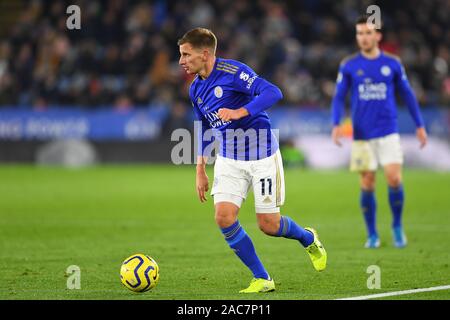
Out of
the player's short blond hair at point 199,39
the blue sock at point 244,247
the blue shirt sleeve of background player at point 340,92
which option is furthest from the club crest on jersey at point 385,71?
the blue sock at point 244,247

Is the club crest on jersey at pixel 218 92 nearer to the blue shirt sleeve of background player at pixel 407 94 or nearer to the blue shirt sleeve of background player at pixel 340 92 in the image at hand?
the blue shirt sleeve of background player at pixel 340 92

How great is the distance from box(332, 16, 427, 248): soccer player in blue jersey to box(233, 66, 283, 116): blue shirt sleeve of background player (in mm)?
3436

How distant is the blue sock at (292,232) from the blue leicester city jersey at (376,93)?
10.2ft

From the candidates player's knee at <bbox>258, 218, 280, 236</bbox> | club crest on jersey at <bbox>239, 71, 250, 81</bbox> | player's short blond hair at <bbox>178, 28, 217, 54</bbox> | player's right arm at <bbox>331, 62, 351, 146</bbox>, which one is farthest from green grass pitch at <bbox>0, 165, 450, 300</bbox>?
player's short blond hair at <bbox>178, 28, 217, 54</bbox>

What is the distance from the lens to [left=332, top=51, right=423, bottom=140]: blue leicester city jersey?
10.9 m

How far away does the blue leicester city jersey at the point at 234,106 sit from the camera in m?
7.63

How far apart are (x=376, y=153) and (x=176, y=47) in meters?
15.1

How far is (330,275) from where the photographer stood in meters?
8.44

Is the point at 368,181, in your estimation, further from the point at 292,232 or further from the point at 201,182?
the point at 201,182

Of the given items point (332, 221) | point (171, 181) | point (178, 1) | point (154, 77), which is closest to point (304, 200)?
point (332, 221)

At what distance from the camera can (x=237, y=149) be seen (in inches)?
305

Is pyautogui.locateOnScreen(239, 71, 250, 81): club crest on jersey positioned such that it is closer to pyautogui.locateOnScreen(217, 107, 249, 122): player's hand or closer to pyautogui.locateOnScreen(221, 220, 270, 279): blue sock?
pyautogui.locateOnScreen(217, 107, 249, 122): player's hand

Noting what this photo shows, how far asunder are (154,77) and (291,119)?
3863mm

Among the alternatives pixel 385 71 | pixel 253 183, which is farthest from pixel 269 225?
pixel 385 71
